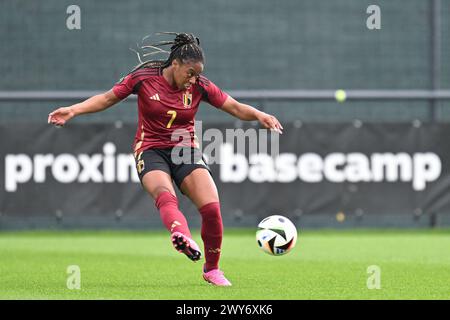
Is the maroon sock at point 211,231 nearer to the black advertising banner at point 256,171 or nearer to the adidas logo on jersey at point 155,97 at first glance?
the adidas logo on jersey at point 155,97

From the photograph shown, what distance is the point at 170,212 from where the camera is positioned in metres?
8.23

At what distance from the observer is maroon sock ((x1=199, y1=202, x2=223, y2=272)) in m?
8.52

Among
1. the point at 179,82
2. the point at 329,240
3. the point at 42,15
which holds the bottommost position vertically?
the point at 329,240

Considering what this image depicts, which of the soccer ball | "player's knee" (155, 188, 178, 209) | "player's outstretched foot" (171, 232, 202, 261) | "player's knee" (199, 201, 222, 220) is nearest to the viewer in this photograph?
"player's outstretched foot" (171, 232, 202, 261)

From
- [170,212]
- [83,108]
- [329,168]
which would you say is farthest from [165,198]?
[329,168]

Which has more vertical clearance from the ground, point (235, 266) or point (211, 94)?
point (211, 94)

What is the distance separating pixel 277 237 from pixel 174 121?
133 centimetres

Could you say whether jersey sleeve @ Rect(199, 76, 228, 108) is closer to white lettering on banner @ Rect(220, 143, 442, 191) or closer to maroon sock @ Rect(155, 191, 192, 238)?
maroon sock @ Rect(155, 191, 192, 238)

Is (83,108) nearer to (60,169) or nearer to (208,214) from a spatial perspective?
(208,214)

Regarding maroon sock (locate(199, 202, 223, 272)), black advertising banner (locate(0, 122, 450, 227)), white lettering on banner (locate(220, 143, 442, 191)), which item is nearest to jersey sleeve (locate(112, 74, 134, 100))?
maroon sock (locate(199, 202, 223, 272))

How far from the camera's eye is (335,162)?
15523mm
